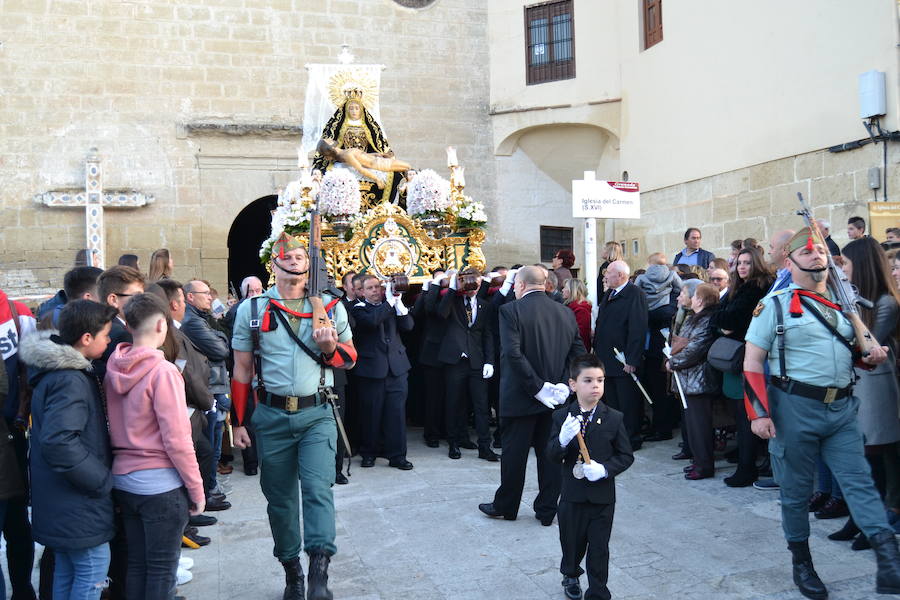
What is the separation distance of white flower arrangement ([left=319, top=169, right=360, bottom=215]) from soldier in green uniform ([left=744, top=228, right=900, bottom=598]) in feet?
17.2

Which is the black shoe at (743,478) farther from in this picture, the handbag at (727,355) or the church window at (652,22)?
the church window at (652,22)

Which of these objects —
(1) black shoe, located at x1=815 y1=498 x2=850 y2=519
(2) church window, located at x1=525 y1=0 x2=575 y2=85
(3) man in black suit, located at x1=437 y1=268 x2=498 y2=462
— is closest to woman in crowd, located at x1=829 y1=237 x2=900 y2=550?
(1) black shoe, located at x1=815 y1=498 x2=850 y2=519

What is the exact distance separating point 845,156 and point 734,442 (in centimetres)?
422

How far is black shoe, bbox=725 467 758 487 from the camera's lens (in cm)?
651

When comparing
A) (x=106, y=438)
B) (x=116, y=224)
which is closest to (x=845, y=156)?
(x=106, y=438)

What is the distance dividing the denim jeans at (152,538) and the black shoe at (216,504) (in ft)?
8.49

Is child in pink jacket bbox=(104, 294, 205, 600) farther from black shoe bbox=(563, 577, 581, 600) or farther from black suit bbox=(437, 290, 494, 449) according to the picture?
black suit bbox=(437, 290, 494, 449)

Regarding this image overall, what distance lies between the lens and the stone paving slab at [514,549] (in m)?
4.51

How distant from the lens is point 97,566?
11.8 feet

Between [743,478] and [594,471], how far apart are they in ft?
9.54

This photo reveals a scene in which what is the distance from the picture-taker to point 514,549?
516 centimetres

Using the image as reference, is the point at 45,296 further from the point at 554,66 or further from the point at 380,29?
the point at 554,66

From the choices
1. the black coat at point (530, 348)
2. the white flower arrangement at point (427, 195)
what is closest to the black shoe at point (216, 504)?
the black coat at point (530, 348)

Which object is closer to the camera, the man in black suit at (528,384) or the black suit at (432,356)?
the man in black suit at (528,384)
